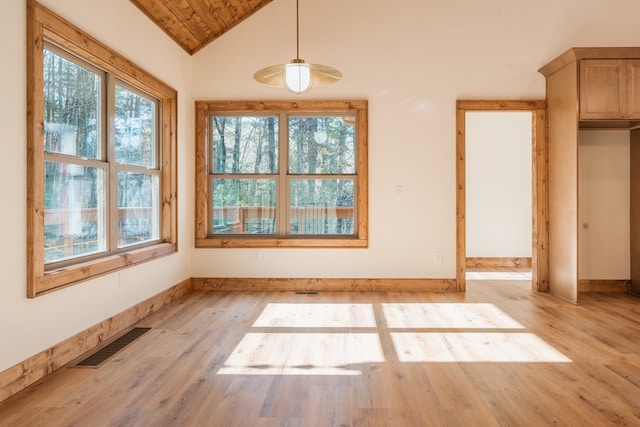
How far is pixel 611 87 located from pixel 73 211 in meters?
5.10

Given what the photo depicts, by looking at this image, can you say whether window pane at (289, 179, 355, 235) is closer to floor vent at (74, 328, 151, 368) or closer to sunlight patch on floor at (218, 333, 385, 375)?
sunlight patch on floor at (218, 333, 385, 375)

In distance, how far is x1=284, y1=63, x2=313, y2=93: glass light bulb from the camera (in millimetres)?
3133

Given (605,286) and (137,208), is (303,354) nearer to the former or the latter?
(137,208)

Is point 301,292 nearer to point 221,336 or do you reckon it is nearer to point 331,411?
point 221,336

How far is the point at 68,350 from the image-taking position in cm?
291

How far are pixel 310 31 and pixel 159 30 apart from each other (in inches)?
69.7

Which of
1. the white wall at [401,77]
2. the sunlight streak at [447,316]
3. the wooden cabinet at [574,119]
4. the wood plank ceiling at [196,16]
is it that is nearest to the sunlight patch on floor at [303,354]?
the sunlight streak at [447,316]

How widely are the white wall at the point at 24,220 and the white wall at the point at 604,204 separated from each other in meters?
4.89

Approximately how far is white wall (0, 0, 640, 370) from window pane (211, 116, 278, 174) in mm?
333

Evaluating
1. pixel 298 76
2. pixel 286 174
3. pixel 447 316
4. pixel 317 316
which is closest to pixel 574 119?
pixel 447 316

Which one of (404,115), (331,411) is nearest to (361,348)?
(331,411)

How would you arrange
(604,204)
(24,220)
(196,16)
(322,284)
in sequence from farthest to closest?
(322,284) → (604,204) → (196,16) → (24,220)

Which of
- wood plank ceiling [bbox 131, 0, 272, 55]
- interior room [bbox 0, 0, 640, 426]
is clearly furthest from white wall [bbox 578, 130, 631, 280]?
wood plank ceiling [bbox 131, 0, 272, 55]

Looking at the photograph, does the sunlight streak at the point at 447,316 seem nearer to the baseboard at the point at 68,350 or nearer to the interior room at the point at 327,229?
the interior room at the point at 327,229
